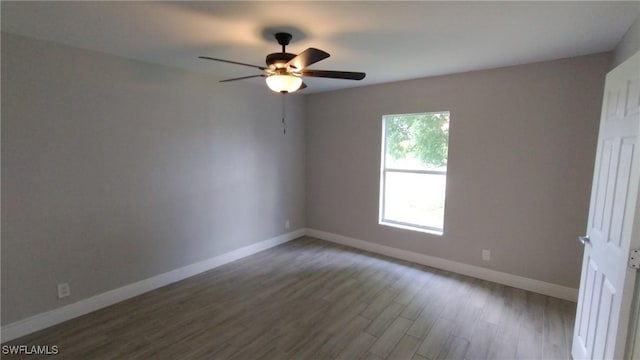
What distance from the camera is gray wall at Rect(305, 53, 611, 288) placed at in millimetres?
2832

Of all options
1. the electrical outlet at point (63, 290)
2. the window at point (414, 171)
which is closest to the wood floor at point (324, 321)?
the electrical outlet at point (63, 290)

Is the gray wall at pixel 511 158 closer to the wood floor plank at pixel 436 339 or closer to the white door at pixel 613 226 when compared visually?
the white door at pixel 613 226

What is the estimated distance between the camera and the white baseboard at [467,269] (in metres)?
3.02

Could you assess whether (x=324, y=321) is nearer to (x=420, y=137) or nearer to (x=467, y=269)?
(x=467, y=269)

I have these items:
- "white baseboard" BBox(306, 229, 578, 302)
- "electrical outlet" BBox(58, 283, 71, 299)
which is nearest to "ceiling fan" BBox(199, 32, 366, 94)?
"electrical outlet" BBox(58, 283, 71, 299)

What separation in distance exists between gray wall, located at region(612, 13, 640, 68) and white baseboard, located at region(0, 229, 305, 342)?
436cm

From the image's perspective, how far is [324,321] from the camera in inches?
104

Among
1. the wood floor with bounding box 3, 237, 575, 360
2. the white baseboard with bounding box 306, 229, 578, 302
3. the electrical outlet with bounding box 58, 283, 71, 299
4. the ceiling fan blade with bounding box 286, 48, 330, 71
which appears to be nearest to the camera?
the ceiling fan blade with bounding box 286, 48, 330, 71

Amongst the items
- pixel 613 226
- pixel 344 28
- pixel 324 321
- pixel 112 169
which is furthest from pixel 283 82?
pixel 613 226

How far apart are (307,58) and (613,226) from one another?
2.07 m

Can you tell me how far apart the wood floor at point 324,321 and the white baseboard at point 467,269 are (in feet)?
0.34

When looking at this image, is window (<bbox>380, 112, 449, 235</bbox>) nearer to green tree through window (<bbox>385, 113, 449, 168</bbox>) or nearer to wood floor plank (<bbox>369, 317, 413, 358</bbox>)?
green tree through window (<bbox>385, 113, 449, 168</bbox>)

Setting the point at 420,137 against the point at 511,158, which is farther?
the point at 420,137

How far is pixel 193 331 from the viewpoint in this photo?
Result: 2.49 metres
